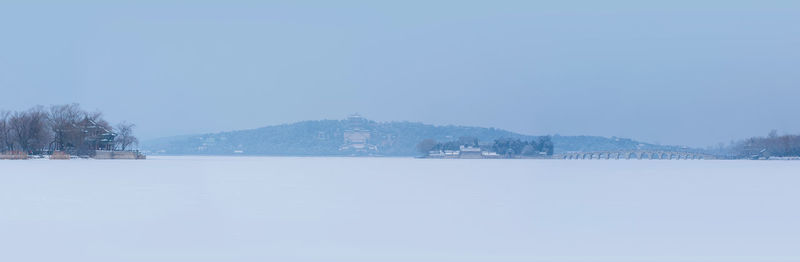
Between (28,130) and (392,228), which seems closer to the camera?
(392,228)

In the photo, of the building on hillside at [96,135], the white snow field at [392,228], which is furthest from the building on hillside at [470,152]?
the white snow field at [392,228]

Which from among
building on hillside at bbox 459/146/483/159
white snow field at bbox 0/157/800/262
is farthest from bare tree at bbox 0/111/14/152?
building on hillside at bbox 459/146/483/159

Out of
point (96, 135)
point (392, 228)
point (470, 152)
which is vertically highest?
point (96, 135)

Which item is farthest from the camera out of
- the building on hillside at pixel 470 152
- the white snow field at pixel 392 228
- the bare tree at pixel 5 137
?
the building on hillside at pixel 470 152

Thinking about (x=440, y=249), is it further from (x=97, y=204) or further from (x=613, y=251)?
(x=97, y=204)

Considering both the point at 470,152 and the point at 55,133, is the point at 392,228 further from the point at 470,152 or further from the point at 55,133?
the point at 470,152

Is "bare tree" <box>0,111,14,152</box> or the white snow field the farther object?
"bare tree" <box>0,111,14,152</box>

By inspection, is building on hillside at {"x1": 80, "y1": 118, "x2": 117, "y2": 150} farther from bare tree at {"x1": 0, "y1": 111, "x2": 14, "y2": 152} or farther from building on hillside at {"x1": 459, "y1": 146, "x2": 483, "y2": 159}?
building on hillside at {"x1": 459, "y1": 146, "x2": 483, "y2": 159}

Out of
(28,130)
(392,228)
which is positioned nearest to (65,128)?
(28,130)

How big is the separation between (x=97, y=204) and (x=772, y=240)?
15.0 m

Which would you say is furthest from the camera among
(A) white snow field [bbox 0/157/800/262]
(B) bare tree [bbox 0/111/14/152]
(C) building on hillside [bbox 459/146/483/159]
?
(C) building on hillside [bbox 459/146/483/159]

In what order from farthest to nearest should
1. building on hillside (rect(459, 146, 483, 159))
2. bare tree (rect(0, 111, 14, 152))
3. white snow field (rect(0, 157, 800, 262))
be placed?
building on hillside (rect(459, 146, 483, 159)) < bare tree (rect(0, 111, 14, 152)) < white snow field (rect(0, 157, 800, 262))

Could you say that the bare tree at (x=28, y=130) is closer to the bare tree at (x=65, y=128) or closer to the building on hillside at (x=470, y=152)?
the bare tree at (x=65, y=128)

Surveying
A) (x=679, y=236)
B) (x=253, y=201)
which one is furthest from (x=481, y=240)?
(x=253, y=201)
